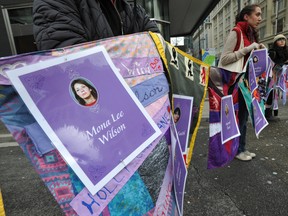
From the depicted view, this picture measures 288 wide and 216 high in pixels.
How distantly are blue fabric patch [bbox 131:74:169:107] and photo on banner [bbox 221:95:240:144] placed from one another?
1021 mm

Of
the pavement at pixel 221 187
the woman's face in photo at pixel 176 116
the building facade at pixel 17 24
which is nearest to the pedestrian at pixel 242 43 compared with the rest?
the pavement at pixel 221 187

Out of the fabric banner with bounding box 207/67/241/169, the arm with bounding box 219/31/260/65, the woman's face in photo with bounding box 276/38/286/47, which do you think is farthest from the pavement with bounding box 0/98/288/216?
the woman's face in photo with bounding box 276/38/286/47

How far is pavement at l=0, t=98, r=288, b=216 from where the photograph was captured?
6.34 feet

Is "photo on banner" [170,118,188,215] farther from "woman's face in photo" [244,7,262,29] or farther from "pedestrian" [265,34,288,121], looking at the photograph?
"pedestrian" [265,34,288,121]

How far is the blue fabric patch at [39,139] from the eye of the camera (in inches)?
32.1

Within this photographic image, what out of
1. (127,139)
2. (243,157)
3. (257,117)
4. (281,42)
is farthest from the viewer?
(281,42)

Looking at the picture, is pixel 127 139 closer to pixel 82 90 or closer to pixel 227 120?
pixel 82 90

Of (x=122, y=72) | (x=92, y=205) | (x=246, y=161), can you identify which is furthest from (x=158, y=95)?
(x=246, y=161)

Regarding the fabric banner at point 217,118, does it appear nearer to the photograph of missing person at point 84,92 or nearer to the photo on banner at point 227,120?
the photo on banner at point 227,120

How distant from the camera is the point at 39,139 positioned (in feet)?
2.70

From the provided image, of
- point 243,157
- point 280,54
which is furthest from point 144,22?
point 280,54

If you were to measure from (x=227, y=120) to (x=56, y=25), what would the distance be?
167 centimetres

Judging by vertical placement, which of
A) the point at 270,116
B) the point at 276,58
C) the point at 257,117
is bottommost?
the point at 270,116

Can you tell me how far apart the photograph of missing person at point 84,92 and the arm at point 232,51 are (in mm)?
1881
